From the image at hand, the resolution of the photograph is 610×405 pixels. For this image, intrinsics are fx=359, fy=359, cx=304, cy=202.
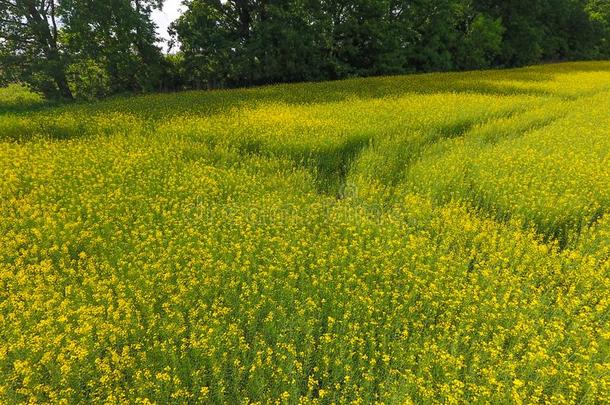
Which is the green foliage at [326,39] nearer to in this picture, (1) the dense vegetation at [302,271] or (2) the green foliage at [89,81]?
(2) the green foliage at [89,81]

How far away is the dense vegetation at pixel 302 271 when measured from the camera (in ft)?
9.54

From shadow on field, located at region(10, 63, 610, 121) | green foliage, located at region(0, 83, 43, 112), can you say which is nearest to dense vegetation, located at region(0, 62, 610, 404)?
shadow on field, located at region(10, 63, 610, 121)

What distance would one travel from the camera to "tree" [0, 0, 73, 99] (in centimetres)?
1769

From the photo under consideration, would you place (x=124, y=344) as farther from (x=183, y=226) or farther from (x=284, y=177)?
Answer: (x=284, y=177)

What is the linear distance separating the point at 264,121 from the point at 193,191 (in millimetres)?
4737

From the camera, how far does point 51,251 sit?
4.27 metres

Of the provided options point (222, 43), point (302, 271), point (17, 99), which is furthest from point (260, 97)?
point (17, 99)

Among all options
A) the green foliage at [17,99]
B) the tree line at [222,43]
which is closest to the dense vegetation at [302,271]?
the green foliage at [17,99]

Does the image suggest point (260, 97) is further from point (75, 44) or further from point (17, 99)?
point (17, 99)

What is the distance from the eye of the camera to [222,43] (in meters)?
21.4

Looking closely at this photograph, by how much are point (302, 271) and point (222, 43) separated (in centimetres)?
2080

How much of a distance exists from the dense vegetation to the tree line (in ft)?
44.0

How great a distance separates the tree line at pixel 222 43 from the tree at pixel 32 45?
0.15ft

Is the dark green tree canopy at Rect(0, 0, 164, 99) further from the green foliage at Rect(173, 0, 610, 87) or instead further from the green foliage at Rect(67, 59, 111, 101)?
the green foliage at Rect(173, 0, 610, 87)
